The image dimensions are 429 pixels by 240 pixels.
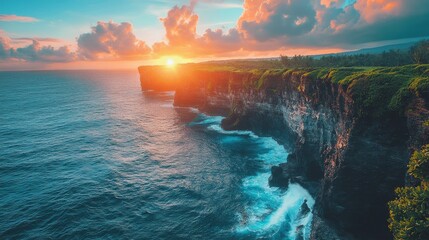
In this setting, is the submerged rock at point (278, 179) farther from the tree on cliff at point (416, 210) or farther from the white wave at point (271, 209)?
the tree on cliff at point (416, 210)

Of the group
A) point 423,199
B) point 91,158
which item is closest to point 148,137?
point 91,158

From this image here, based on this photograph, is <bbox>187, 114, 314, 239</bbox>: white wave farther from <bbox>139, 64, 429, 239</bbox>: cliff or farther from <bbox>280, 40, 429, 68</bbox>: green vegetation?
<bbox>280, 40, 429, 68</bbox>: green vegetation

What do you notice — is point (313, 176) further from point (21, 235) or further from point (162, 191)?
point (21, 235)

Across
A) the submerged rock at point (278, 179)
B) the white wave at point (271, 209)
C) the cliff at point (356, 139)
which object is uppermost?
the cliff at point (356, 139)

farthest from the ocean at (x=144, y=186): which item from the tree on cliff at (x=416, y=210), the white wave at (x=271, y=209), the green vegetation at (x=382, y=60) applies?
the green vegetation at (x=382, y=60)

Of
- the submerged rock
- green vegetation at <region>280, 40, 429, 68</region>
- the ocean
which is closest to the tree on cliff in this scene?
the ocean

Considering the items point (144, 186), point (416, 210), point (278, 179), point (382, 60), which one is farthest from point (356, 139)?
point (382, 60)

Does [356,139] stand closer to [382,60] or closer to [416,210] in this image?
[416,210]

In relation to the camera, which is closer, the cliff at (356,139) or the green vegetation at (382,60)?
the cliff at (356,139)
